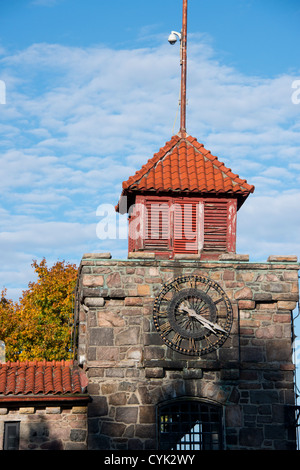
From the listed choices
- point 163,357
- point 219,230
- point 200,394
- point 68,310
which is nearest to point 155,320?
point 163,357

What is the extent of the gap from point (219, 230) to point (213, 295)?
2.08 m

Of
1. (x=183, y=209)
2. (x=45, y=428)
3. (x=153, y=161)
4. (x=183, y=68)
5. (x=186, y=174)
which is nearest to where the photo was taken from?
(x=45, y=428)

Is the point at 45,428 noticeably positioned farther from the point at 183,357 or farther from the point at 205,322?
the point at 205,322

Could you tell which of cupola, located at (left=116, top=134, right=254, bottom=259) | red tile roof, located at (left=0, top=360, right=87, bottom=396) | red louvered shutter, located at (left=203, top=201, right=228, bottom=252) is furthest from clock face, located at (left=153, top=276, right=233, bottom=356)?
red tile roof, located at (left=0, top=360, right=87, bottom=396)

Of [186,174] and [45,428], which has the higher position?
[186,174]

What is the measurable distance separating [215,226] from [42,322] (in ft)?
66.9

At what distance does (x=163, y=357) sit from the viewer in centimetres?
1609

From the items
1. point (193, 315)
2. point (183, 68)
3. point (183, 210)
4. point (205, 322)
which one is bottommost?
point (205, 322)

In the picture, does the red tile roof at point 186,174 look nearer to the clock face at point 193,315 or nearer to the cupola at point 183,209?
the cupola at point 183,209

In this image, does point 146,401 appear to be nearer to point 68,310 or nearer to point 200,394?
point 200,394

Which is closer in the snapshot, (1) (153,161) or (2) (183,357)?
(2) (183,357)

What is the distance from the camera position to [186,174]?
18.2 meters

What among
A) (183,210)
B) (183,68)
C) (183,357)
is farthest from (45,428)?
(183,68)

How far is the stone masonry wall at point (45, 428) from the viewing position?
614 inches
